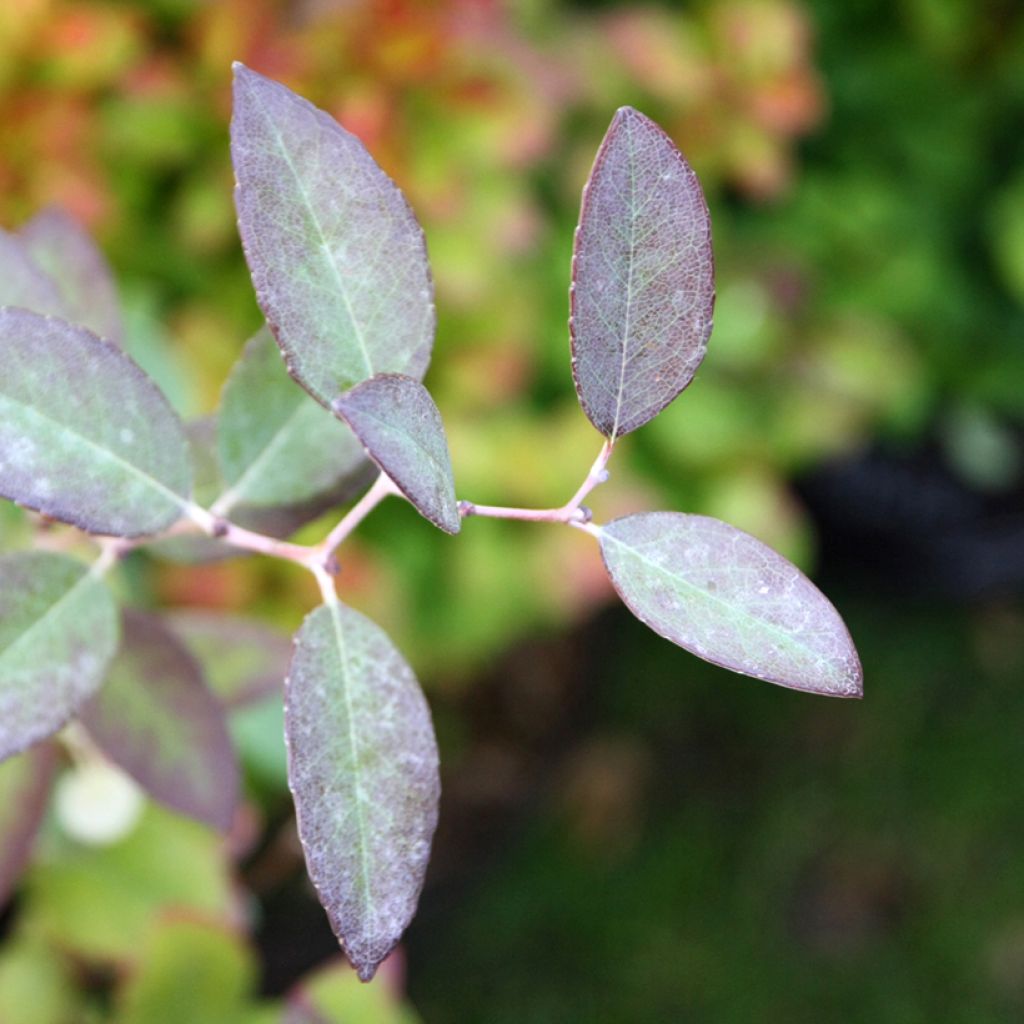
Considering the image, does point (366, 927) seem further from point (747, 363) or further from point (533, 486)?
point (747, 363)

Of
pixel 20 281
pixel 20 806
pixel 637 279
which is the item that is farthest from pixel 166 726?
pixel 637 279

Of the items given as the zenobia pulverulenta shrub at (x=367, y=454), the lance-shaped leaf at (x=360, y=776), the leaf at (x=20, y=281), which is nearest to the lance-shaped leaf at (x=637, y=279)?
the zenobia pulverulenta shrub at (x=367, y=454)

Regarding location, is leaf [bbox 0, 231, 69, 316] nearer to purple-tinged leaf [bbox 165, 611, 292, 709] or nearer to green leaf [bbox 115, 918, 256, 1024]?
purple-tinged leaf [bbox 165, 611, 292, 709]

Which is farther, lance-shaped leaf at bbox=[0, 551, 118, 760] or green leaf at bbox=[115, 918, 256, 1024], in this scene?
green leaf at bbox=[115, 918, 256, 1024]

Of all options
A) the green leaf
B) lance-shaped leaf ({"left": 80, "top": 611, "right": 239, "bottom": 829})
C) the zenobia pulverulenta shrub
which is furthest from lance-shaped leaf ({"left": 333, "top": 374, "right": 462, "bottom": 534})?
the green leaf

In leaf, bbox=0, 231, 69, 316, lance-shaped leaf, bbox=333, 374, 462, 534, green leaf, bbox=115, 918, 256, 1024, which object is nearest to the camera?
lance-shaped leaf, bbox=333, 374, 462, 534

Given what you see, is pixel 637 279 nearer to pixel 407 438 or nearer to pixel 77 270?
pixel 407 438

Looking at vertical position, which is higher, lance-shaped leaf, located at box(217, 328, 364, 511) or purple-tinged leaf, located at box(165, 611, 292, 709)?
lance-shaped leaf, located at box(217, 328, 364, 511)

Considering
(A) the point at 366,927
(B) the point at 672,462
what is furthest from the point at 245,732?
(B) the point at 672,462
